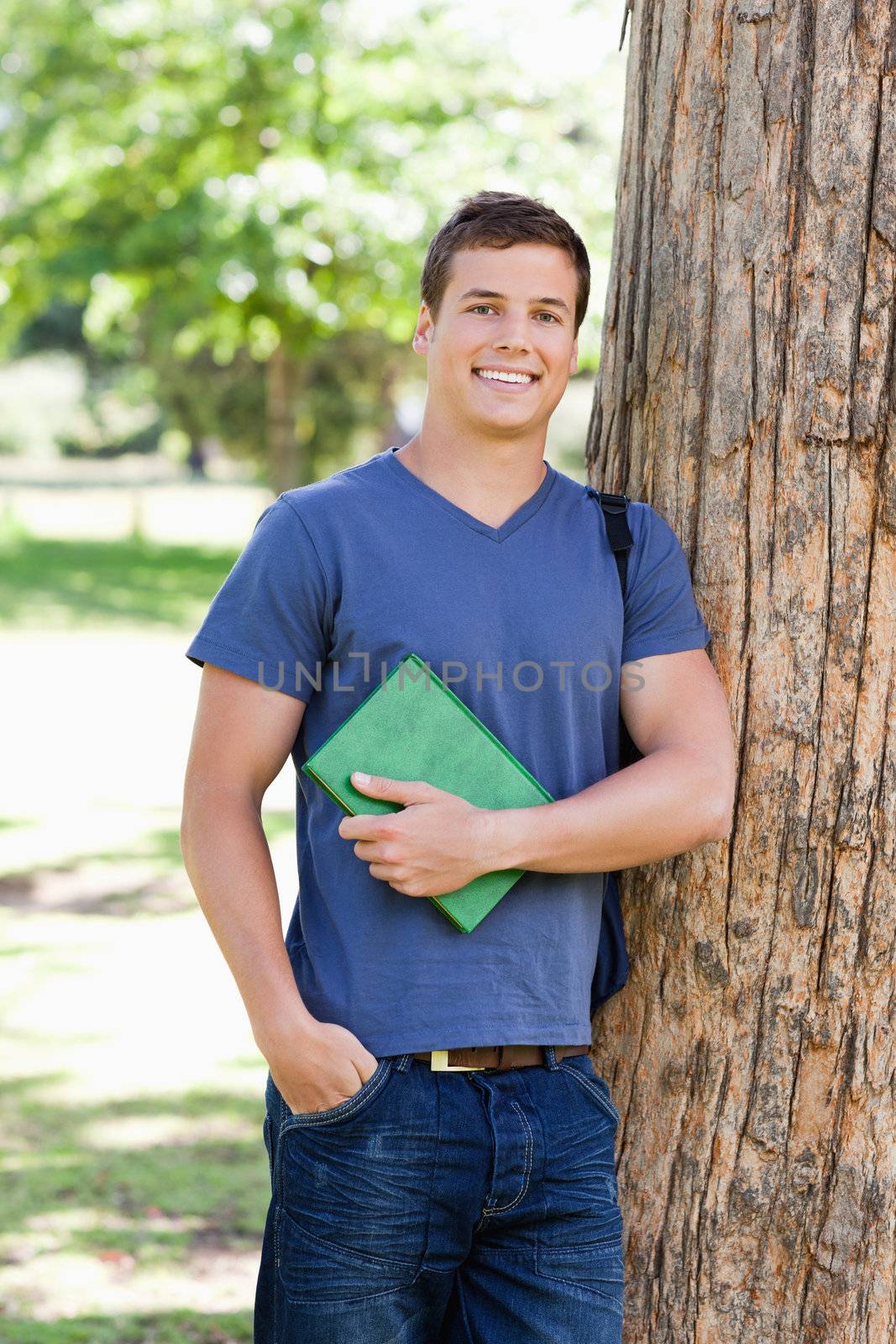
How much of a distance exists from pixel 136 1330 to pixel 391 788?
7.20 ft

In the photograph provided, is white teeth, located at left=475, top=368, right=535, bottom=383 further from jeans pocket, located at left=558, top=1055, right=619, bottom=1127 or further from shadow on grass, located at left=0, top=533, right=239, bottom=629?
shadow on grass, located at left=0, top=533, right=239, bottom=629

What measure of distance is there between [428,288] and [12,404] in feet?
184

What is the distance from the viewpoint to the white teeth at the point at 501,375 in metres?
2.34

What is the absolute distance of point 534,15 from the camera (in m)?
14.4

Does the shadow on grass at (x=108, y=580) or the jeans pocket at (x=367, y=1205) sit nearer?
the jeans pocket at (x=367, y=1205)

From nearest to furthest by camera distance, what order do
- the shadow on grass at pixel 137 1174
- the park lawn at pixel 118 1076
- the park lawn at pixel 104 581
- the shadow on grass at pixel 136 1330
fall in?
the shadow on grass at pixel 136 1330 < the park lawn at pixel 118 1076 < the shadow on grass at pixel 137 1174 < the park lawn at pixel 104 581

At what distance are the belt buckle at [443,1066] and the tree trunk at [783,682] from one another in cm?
47

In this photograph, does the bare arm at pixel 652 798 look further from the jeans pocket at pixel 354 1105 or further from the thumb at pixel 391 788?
the jeans pocket at pixel 354 1105

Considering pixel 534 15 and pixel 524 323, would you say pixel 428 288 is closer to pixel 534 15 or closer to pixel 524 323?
pixel 524 323

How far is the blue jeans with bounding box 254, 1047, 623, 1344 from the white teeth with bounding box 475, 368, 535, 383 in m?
1.08

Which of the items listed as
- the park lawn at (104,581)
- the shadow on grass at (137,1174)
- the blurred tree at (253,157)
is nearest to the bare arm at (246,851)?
the shadow on grass at (137,1174)

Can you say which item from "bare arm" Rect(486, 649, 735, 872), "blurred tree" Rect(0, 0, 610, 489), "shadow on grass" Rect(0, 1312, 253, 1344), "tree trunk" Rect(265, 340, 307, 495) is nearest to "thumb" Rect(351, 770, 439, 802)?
"bare arm" Rect(486, 649, 735, 872)

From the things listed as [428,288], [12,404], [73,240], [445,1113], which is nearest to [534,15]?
[73,240]

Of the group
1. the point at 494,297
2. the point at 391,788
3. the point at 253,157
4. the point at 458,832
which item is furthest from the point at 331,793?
the point at 253,157
